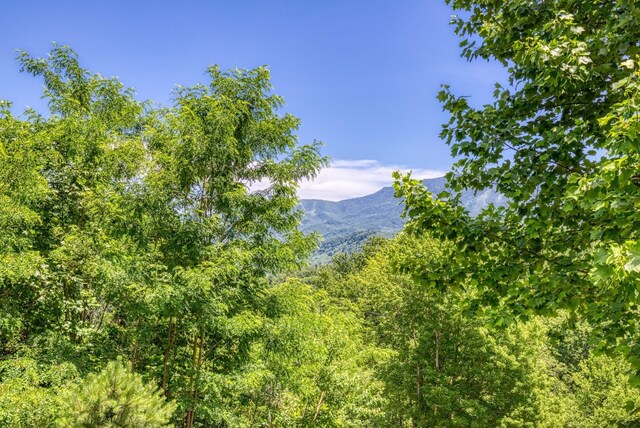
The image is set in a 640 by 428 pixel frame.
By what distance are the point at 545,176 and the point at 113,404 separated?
6.32 m

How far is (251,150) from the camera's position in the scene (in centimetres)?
779

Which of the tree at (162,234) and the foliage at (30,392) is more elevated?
the tree at (162,234)

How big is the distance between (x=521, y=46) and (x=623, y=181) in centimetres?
174

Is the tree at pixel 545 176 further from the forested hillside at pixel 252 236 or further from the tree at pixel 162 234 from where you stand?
the tree at pixel 162 234

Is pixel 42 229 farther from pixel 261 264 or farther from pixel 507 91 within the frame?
pixel 507 91

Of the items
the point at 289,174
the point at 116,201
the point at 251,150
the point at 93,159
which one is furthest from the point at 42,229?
the point at 289,174

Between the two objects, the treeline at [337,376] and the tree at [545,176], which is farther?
the treeline at [337,376]

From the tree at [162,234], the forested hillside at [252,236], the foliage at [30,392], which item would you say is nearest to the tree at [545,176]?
the forested hillside at [252,236]

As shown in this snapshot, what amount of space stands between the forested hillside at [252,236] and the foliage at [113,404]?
3cm

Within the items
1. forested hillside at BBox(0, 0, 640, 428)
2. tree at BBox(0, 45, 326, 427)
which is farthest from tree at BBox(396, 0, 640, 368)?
tree at BBox(0, 45, 326, 427)

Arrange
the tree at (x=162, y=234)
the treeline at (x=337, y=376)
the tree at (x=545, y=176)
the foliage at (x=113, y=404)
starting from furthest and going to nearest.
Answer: the tree at (x=162, y=234)
the treeline at (x=337, y=376)
the foliage at (x=113, y=404)
the tree at (x=545, y=176)

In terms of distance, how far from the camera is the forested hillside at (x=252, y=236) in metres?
3.33

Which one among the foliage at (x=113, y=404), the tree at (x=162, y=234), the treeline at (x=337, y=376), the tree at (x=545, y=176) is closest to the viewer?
the tree at (x=545, y=176)

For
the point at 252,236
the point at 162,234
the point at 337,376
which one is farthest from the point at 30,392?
the point at 337,376
